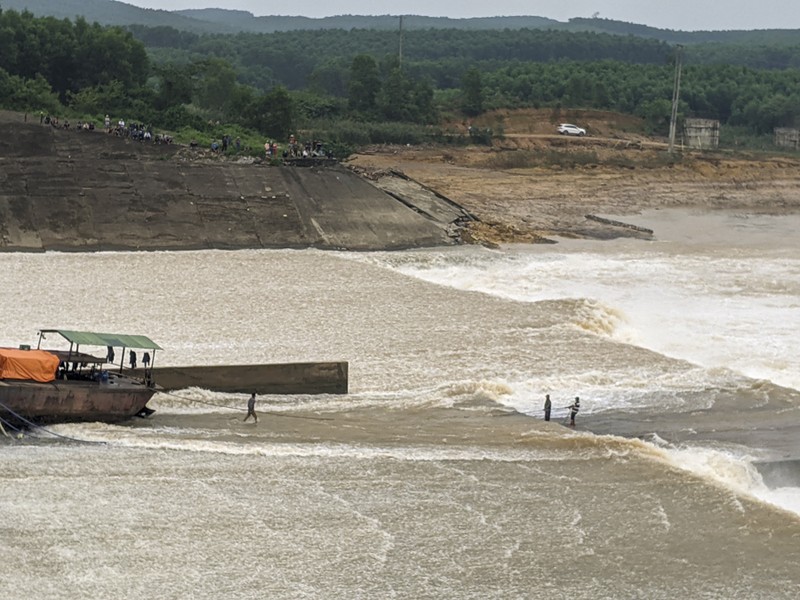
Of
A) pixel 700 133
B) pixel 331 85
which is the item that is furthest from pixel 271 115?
pixel 331 85

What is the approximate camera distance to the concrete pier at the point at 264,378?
30.9 meters

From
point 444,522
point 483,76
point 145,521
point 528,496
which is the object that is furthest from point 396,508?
point 483,76

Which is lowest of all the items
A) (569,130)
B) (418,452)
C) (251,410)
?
(418,452)

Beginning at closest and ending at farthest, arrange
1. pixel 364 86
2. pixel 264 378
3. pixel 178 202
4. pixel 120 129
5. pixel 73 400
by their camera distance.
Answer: pixel 73 400
pixel 264 378
pixel 178 202
pixel 120 129
pixel 364 86

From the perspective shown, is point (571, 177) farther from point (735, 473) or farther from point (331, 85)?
point (331, 85)

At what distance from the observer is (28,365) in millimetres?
27297

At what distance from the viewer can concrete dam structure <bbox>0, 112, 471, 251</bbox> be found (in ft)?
166

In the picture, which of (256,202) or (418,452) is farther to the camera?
(256,202)

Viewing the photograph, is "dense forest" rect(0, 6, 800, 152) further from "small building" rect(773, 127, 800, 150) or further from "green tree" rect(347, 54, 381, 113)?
"small building" rect(773, 127, 800, 150)

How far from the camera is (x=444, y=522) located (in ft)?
77.0

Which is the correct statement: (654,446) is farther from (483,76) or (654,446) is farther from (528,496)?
(483,76)

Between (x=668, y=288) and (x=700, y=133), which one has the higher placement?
(x=700, y=133)

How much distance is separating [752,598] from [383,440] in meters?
8.87

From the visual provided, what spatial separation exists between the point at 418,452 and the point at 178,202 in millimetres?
28542
